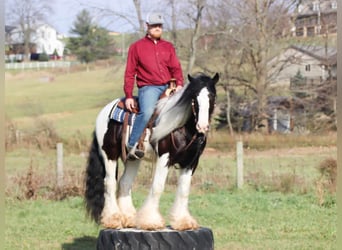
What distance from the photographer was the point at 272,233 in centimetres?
1067

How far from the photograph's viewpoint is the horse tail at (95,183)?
8805 mm

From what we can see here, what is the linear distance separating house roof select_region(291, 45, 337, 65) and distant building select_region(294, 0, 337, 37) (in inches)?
22.0

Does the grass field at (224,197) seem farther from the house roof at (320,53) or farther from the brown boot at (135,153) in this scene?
the house roof at (320,53)

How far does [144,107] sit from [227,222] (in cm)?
420

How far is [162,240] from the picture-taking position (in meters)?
7.51

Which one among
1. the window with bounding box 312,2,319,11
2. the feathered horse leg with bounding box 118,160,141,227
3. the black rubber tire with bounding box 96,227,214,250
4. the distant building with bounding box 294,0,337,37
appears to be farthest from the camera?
the window with bounding box 312,2,319,11

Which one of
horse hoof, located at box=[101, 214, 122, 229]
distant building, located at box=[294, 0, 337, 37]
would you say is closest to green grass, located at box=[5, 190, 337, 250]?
horse hoof, located at box=[101, 214, 122, 229]

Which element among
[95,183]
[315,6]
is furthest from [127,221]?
[315,6]

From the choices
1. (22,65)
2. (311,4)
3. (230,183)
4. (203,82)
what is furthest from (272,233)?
(22,65)

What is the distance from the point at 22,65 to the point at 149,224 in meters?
45.9

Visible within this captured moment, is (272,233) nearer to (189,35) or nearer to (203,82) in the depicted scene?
(203,82)

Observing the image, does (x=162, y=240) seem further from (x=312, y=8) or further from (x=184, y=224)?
(x=312, y=8)

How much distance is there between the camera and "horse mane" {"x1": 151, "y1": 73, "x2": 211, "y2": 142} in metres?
7.28

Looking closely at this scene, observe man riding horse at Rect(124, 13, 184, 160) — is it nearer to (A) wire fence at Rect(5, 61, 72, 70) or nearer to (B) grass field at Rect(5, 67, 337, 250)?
(B) grass field at Rect(5, 67, 337, 250)
